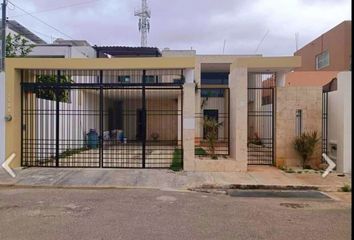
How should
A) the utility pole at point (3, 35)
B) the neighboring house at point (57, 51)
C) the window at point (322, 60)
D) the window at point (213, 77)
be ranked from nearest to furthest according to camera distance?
the utility pole at point (3, 35), the neighboring house at point (57, 51), the window at point (213, 77), the window at point (322, 60)

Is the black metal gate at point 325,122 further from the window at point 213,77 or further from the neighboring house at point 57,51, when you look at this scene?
the neighboring house at point 57,51

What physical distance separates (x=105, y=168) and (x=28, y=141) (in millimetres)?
3263

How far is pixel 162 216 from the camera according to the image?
8.30 metres

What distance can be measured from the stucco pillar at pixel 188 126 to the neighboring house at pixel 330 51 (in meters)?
16.6

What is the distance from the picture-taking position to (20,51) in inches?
997

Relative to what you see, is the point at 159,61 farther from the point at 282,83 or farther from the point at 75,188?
the point at 282,83

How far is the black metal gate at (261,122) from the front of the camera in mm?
17750

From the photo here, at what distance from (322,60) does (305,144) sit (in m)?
24.8

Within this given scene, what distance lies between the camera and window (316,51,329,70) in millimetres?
37500

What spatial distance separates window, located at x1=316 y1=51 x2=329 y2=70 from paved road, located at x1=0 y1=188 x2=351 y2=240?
96.3ft

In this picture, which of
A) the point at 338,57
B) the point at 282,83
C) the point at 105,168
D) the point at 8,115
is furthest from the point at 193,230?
the point at 338,57

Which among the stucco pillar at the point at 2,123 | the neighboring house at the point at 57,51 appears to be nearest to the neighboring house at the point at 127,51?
the neighboring house at the point at 57,51

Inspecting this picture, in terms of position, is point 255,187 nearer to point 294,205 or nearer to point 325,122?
point 294,205

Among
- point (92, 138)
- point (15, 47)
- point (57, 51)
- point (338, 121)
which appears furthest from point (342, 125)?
point (57, 51)
